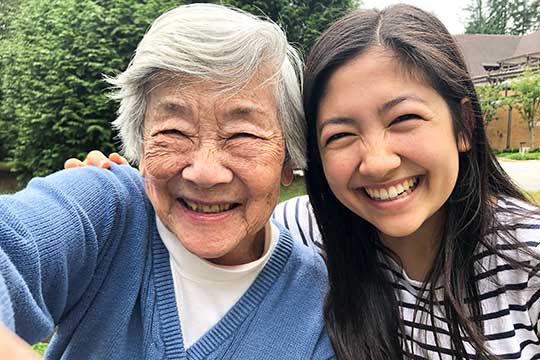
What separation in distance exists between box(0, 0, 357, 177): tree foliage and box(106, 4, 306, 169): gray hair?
6.43 metres

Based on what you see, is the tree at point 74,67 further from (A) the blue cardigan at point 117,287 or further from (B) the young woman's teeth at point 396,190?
(B) the young woman's teeth at point 396,190

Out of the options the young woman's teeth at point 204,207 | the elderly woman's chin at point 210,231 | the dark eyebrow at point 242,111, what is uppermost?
the dark eyebrow at point 242,111

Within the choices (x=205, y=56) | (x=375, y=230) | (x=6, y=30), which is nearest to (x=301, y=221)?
(x=375, y=230)

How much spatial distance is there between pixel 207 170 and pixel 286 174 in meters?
0.36

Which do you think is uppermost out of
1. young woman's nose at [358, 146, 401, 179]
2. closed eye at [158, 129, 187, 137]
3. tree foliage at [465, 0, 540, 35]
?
closed eye at [158, 129, 187, 137]

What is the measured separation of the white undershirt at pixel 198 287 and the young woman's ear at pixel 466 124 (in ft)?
2.86

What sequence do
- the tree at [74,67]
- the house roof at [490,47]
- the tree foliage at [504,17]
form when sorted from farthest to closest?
the tree foliage at [504,17], the house roof at [490,47], the tree at [74,67]

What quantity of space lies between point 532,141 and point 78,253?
2282 cm

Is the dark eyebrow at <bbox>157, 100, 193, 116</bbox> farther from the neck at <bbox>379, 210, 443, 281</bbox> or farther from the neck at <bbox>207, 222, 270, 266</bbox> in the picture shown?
the neck at <bbox>379, 210, 443, 281</bbox>


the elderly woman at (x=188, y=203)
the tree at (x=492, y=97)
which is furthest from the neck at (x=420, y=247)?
the tree at (x=492, y=97)

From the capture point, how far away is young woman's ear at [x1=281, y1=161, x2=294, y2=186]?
183cm

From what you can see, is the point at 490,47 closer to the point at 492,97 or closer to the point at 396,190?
the point at 492,97

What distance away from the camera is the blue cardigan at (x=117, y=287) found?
4.27ft

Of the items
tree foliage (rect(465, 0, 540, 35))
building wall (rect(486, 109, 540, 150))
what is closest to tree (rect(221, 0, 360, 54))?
building wall (rect(486, 109, 540, 150))
